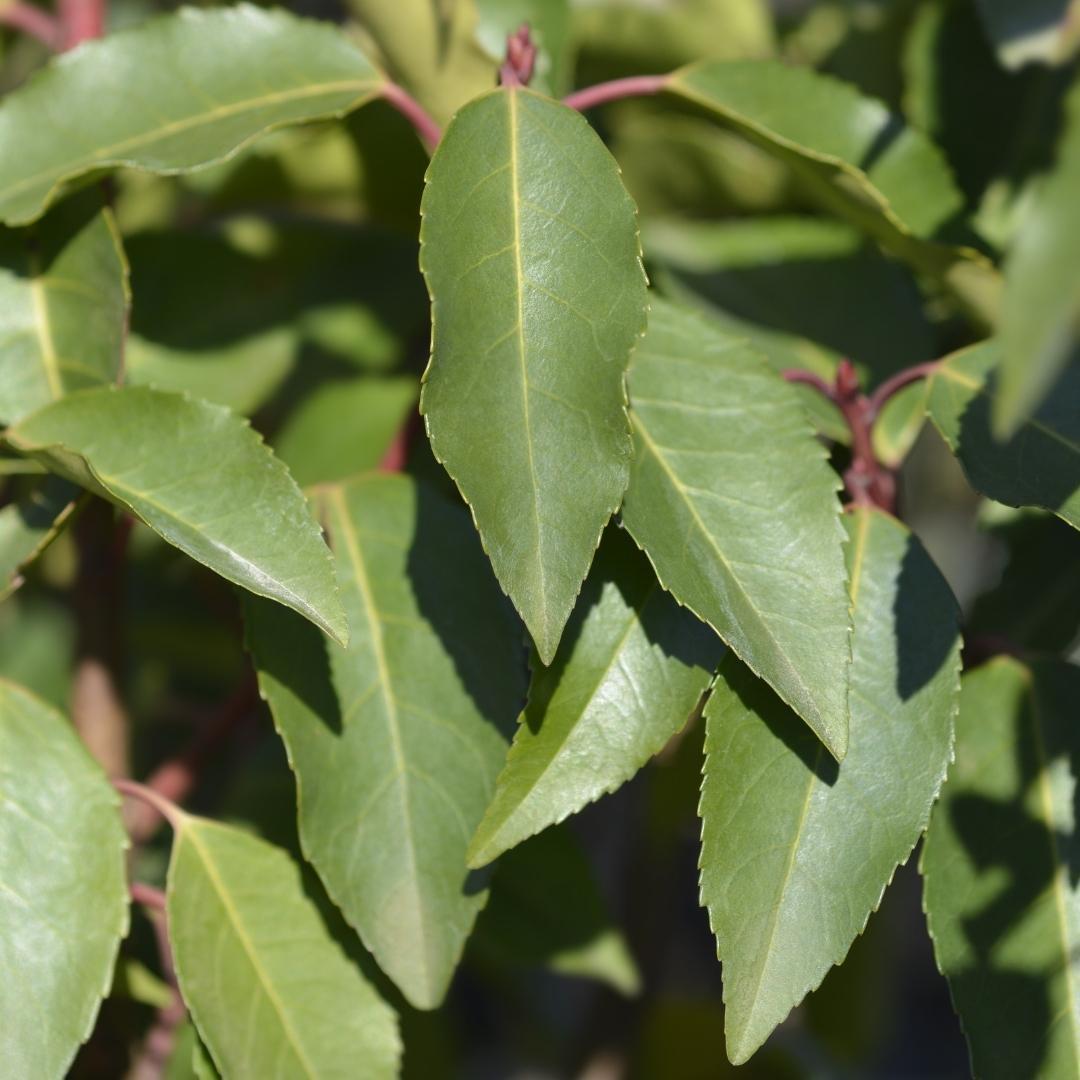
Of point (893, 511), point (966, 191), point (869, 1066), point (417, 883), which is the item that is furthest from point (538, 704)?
point (869, 1066)

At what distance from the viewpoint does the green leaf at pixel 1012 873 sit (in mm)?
657

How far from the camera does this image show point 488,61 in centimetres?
82

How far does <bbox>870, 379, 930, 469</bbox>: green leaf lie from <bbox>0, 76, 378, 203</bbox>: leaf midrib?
368 mm

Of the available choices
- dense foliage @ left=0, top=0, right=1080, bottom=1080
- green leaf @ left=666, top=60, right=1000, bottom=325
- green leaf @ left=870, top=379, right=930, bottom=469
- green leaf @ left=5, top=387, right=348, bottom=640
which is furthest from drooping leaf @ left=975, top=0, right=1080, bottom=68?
green leaf @ left=5, top=387, right=348, bottom=640

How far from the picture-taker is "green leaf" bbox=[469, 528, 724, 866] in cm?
62

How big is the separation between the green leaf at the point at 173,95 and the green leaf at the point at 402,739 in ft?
0.82

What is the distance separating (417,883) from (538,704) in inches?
4.6

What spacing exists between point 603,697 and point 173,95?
42 cm

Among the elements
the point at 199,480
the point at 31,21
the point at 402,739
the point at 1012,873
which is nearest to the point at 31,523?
the point at 199,480

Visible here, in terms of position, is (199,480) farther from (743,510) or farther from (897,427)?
(897,427)

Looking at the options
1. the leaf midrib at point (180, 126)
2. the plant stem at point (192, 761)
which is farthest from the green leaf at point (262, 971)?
the leaf midrib at point (180, 126)

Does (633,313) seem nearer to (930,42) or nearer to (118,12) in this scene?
(930,42)

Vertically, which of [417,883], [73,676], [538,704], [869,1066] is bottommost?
[869,1066]

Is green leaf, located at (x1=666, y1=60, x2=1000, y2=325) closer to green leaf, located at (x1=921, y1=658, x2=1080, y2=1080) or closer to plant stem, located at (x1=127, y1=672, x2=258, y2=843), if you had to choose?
green leaf, located at (x1=921, y1=658, x2=1080, y2=1080)
